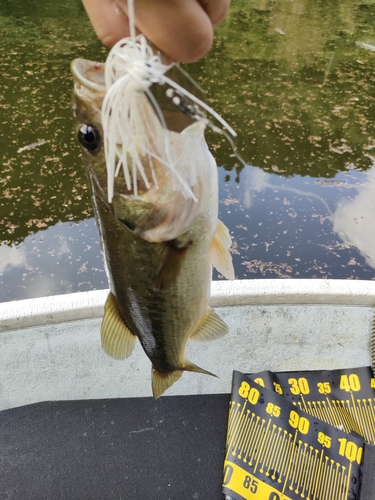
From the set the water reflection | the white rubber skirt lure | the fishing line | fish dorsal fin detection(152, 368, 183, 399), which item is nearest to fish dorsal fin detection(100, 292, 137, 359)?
fish dorsal fin detection(152, 368, 183, 399)

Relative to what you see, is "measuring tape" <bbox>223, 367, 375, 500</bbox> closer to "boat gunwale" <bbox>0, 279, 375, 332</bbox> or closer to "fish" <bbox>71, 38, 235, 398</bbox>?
"boat gunwale" <bbox>0, 279, 375, 332</bbox>

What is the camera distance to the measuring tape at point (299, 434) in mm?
2006

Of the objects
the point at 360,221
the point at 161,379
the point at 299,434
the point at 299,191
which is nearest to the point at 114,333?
the point at 161,379

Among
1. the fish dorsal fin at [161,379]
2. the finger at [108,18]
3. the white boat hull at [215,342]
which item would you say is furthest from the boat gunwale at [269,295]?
the finger at [108,18]

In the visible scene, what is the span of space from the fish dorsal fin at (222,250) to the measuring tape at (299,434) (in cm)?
130

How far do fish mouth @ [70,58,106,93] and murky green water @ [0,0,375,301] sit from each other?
2933mm

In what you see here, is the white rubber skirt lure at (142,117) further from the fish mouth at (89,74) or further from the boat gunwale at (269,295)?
the boat gunwale at (269,295)

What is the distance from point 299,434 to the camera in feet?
7.03

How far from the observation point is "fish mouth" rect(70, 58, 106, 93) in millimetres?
766

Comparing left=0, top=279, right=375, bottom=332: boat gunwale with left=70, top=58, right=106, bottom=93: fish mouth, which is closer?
left=70, top=58, right=106, bottom=93: fish mouth

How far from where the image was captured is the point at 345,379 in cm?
234

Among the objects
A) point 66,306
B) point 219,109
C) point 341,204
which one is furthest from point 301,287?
point 219,109

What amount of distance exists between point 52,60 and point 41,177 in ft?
12.6

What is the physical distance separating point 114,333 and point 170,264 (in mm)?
376
